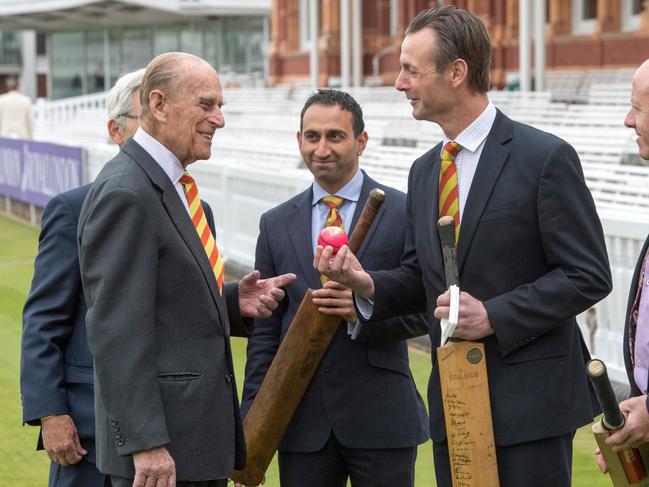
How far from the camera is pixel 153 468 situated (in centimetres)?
332

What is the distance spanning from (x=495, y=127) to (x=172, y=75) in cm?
101

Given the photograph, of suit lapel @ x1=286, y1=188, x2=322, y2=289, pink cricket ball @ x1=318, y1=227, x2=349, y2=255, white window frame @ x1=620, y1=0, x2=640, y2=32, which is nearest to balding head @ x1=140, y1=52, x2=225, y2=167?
pink cricket ball @ x1=318, y1=227, x2=349, y2=255

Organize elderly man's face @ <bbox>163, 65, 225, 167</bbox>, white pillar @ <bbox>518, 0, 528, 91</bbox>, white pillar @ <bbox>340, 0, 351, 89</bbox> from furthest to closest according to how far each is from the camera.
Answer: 1. white pillar @ <bbox>340, 0, 351, 89</bbox>
2. white pillar @ <bbox>518, 0, 528, 91</bbox>
3. elderly man's face @ <bbox>163, 65, 225, 167</bbox>

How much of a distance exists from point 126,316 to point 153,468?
0.43 metres

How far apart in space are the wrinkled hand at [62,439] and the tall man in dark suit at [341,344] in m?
0.71

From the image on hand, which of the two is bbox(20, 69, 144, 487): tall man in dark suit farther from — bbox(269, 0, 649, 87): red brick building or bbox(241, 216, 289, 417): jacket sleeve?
bbox(269, 0, 649, 87): red brick building

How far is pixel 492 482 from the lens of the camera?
349 cm

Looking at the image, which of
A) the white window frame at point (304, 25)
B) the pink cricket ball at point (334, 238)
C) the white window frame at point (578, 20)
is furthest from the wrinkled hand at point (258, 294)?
the white window frame at point (304, 25)

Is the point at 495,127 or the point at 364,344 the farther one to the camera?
the point at 364,344

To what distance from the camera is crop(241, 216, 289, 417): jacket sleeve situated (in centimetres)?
445

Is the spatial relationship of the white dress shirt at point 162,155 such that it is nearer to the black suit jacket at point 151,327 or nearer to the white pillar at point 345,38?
the black suit jacket at point 151,327

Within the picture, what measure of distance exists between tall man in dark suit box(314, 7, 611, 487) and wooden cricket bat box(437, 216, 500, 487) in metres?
0.06

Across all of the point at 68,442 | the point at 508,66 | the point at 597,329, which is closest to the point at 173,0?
the point at 508,66

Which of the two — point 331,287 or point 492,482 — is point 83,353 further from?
point 492,482
